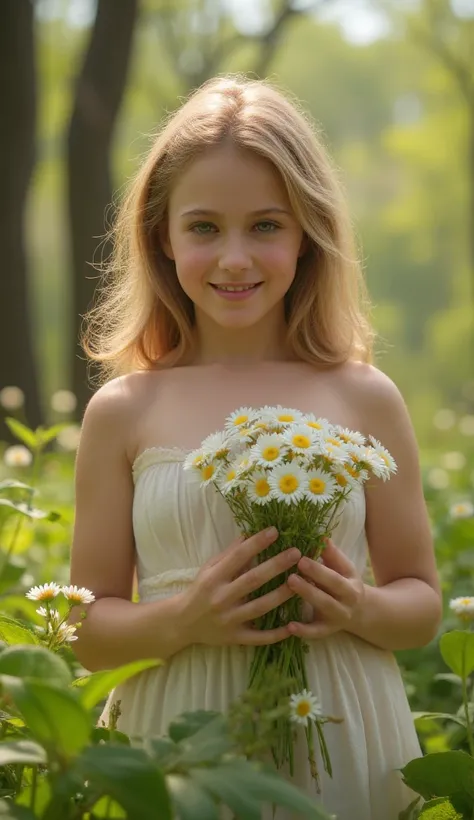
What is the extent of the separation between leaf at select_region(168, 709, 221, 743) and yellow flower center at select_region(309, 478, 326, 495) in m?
0.44

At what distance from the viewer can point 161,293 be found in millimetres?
2656

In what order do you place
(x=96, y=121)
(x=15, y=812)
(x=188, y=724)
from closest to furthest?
(x=15, y=812), (x=188, y=724), (x=96, y=121)

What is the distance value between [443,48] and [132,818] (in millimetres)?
20710

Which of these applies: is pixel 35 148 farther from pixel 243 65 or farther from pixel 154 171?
pixel 243 65

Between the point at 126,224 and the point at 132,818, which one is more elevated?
the point at 126,224

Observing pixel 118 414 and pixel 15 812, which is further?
pixel 118 414

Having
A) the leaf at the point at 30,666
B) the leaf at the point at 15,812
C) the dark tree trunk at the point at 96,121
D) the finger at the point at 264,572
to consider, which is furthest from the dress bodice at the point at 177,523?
the dark tree trunk at the point at 96,121

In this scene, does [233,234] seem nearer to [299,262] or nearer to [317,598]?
[299,262]

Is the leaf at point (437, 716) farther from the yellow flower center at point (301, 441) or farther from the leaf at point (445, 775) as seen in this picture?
the yellow flower center at point (301, 441)

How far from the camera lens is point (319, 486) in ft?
6.21

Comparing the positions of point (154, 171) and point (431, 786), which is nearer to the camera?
point (431, 786)

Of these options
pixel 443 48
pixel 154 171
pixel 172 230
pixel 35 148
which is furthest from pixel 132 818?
pixel 443 48

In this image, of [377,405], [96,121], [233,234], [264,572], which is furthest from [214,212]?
[96,121]

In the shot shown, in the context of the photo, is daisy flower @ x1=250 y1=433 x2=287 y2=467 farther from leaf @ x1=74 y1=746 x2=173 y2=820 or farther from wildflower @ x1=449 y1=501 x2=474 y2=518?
wildflower @ x1=449 y1=501 x2=474 y2=518
